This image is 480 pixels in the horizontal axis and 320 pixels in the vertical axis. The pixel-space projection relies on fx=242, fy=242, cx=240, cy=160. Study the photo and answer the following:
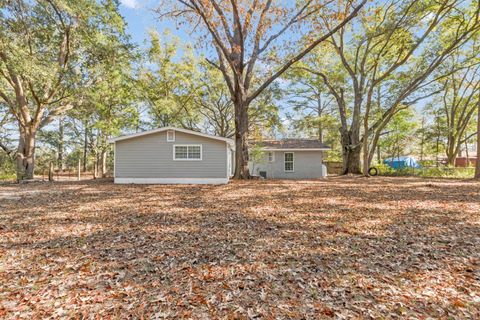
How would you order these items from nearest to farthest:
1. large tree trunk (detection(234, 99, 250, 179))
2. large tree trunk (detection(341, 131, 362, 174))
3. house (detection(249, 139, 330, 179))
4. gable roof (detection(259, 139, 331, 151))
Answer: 1. large tree trunk (detection(234, 99, 250, 179))
2. large tree trunk (detection(341, 131, 362, 174))
3. gable roof (detection(259, 139, 331, 151))
4. house (detection(249, 139, 330, 179))

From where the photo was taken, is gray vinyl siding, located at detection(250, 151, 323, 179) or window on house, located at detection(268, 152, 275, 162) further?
window on house, located at detection(268, 152, 275, 162)

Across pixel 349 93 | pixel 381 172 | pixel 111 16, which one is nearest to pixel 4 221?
pixel 111 16

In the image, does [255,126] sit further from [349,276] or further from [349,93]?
[349,276]

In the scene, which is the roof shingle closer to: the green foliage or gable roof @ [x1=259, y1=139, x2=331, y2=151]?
gable roof @ [x1=259, y1=139, x2=331, y2=151]

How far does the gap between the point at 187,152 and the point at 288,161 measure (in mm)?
8533

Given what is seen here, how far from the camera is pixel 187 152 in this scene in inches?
460

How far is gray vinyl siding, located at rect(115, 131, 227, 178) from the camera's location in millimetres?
11648

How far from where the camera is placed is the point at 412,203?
6.30 metres

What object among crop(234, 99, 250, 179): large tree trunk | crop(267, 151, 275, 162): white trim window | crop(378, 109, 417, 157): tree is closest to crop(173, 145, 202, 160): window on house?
crop(234, 99, 250, 179): large tree trunk

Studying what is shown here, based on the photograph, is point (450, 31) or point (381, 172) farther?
point (381, 172)

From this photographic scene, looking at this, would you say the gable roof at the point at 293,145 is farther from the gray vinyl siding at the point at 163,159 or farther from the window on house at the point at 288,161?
the gray vinyl siding at the point at 163,159

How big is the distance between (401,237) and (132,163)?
439 inches

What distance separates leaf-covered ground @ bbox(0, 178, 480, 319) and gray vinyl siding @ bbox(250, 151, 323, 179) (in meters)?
11.6

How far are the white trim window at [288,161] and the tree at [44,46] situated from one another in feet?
42.0
